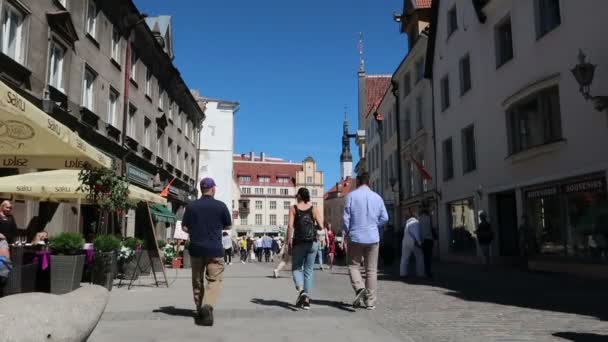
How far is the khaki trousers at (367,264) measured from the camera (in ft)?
24.5

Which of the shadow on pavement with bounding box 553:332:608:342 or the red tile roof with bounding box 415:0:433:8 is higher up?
the red tile roof with bounding box 415:0:433:8

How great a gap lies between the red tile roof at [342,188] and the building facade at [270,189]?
4.20 meters

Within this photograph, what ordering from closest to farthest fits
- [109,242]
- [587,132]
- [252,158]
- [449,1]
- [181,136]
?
[109,242]
[587,132]
[449,1]
[181,136]
[252,158]

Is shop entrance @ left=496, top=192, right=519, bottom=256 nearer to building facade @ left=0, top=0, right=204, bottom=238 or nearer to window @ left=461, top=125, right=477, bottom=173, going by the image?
window @ left=461, top=125, right=477, bottom=173

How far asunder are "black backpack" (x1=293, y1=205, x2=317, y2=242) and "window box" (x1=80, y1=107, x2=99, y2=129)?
489 inches

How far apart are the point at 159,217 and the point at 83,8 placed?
8061 mm

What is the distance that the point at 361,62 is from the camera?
185ft

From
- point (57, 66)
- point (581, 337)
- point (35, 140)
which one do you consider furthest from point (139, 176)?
point (581, 337)

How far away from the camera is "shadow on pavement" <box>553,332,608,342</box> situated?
532 centimetres

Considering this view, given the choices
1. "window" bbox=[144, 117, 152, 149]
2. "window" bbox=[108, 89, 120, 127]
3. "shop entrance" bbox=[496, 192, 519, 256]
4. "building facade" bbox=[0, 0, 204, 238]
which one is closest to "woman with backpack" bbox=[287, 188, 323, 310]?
"building facade" bbox=[0, 0, 204, 238]

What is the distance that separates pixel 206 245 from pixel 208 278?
0.41 metres

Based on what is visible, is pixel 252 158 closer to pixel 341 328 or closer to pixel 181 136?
pixel 181 136

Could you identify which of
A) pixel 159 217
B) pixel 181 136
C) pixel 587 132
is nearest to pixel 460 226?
pixel 587 132

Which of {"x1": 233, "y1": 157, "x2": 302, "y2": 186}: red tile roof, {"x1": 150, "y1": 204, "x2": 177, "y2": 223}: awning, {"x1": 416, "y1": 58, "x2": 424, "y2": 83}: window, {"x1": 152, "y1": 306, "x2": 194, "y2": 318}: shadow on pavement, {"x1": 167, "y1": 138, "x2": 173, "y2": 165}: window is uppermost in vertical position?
{"x1": 233, "y1": 157, "x2": 302, "y2": 186}: red tile roof
